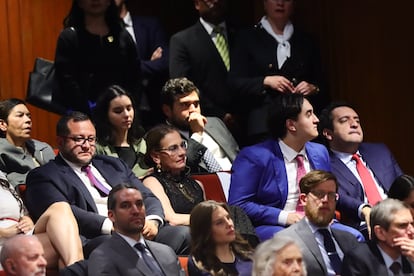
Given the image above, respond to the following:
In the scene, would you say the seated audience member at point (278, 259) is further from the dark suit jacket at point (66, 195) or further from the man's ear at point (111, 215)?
the dark suit jacket at point (66, 195)

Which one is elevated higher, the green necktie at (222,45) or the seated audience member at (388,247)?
the green necktie at (222,45)

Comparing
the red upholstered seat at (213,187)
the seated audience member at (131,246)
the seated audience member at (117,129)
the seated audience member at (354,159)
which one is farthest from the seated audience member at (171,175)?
the seated audience member at (354,159)

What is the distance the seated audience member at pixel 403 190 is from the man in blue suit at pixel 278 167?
12.5 inches

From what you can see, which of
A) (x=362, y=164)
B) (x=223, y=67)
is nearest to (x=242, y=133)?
(x=223, y=67)

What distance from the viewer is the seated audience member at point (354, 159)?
527cm

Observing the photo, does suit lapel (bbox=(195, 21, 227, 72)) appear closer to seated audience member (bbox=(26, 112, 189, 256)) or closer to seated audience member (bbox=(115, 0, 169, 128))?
seated audience member (bbox=(115, 0, 169, 128))

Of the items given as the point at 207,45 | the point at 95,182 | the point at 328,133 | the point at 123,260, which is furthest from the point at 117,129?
the point at 123,260

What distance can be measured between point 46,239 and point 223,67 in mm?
1799

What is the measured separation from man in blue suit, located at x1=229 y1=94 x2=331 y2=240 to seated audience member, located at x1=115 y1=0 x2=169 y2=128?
2.82 ft

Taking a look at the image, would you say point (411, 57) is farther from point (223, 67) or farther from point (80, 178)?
point (80, 178)

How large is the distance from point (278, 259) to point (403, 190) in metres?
1.09

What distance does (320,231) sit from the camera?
464 centimetres

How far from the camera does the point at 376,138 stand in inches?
238

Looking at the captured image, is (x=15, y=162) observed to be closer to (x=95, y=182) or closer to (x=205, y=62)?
(x=95, y=182)
